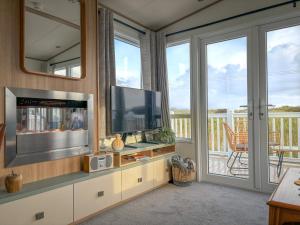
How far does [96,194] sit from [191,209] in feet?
3.43

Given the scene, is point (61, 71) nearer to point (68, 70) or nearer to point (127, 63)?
point (68, 70)

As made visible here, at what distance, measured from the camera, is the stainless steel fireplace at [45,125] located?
1.96 metres

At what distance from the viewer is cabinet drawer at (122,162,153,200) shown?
274 cm

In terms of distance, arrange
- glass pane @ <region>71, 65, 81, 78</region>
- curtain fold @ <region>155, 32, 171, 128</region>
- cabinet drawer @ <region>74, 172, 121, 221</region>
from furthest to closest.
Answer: curtain fold @ <region>155, 32, 171, 128</region>, glass pane @ <region>71, 65, 81, 78</region>, cabinet drawer @ <region>74, 172, 121, 221</region>

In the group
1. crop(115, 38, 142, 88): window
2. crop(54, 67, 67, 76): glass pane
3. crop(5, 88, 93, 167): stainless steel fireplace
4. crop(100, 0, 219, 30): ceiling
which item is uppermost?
crop(100, 0, 219, 30): ceiling

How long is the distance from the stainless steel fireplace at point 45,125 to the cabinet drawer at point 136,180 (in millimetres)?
578

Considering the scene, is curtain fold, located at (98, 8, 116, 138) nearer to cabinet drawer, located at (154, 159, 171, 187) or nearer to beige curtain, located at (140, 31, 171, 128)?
beige curtain, located at (140, 31, 171, 128)

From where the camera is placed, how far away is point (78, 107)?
8.17ft

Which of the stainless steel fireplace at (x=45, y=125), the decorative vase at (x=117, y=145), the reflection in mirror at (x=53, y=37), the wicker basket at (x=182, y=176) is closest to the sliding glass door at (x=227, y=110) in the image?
the wicker basket at (x=182, y=176)

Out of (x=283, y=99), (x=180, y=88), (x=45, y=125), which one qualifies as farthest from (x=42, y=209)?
(x=283, y=99)

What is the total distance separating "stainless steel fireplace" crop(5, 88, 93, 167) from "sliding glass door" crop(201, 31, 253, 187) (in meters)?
1.89

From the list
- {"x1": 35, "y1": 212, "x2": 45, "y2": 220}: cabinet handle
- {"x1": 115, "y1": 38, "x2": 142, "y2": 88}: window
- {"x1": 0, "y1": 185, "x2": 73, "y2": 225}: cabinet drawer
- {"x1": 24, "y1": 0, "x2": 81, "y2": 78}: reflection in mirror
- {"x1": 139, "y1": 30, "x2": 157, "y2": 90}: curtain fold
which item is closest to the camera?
{"x1": 0, "y1": 185, "x2": 73, "y2": 225}: cabinet drawer

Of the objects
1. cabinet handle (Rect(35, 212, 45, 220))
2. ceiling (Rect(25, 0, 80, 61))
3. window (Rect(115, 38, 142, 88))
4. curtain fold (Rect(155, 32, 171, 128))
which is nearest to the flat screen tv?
curtain fold (Rect(155, 32, 171, 128))

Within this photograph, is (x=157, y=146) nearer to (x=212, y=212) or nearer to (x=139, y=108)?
(x=139, y=108)
